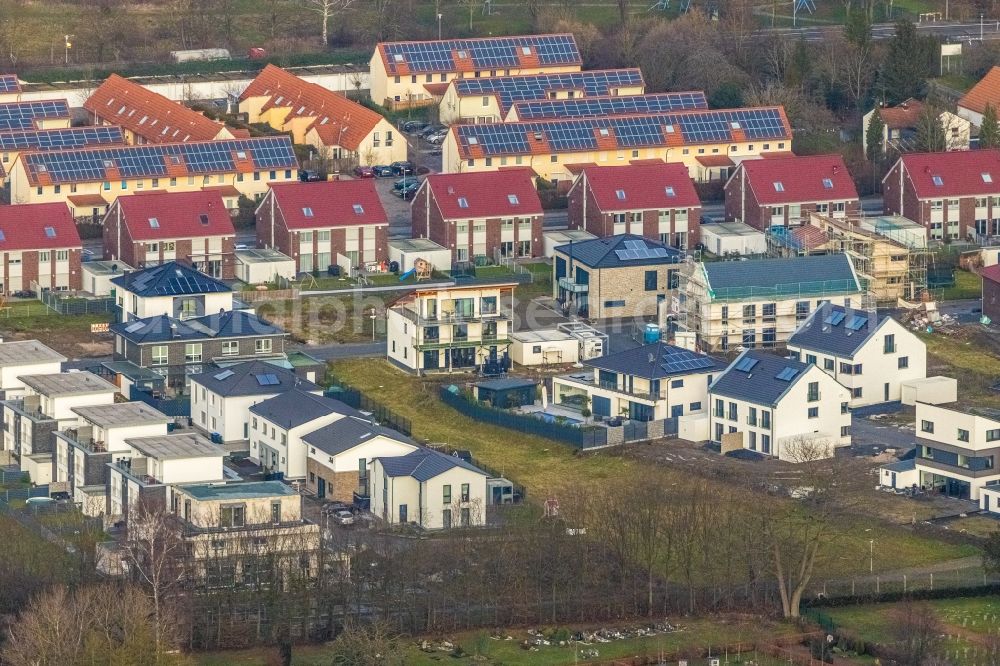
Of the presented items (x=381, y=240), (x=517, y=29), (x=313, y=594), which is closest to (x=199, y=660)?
(x=313, y=594)

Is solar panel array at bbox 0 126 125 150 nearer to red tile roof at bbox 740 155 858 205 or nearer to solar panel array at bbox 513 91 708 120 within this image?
solar panel array at bbox 513 91 708 120

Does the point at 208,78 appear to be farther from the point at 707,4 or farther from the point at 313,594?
the point at 313,594

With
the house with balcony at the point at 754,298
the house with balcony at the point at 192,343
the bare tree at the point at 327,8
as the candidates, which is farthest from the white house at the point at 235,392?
the bare tree at the point at 327,8

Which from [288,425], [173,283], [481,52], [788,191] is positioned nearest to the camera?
[288,425]

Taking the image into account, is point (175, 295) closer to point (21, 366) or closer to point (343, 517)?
point (21, 366)

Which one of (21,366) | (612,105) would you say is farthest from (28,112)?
(21,366)
